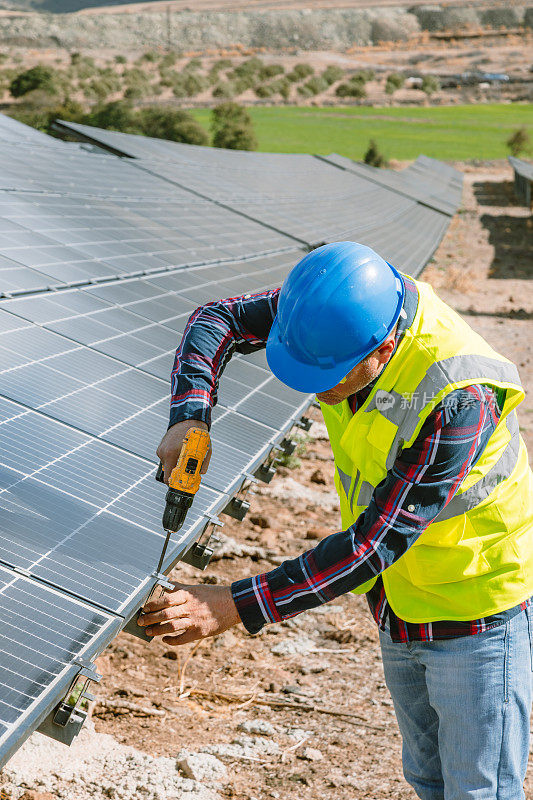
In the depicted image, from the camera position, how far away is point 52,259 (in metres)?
7.32

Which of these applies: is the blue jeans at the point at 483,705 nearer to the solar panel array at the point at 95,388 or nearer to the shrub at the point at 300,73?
the solar panel array at the point at 95,388

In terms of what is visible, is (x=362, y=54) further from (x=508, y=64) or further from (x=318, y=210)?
(x=318, y=210)

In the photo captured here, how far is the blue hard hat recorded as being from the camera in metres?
2.79

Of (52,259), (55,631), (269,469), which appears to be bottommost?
(269,469)

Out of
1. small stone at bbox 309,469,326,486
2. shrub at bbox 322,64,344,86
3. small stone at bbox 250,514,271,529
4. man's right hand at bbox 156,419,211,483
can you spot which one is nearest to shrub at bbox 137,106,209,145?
small stone at bbox 309,469,326,486

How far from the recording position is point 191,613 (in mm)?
2889

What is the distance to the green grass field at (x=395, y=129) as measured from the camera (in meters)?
56.7

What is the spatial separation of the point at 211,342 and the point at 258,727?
3.23m

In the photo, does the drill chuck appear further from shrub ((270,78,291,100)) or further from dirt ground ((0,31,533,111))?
shrub ((270,78,291,100))

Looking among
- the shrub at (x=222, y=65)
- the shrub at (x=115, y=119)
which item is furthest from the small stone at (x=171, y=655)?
the shrub at (x=222, y=65)

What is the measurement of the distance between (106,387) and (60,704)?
2.77m

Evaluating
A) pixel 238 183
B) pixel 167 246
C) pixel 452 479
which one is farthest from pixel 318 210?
pixel 452 479

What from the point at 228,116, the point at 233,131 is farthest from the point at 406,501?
the point at 228,116

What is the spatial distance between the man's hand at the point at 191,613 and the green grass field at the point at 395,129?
5120 centimetres
